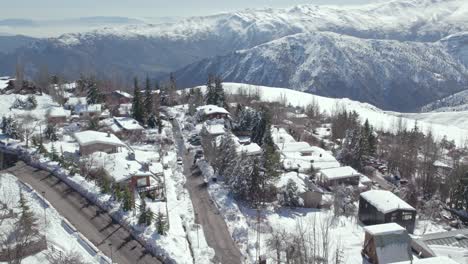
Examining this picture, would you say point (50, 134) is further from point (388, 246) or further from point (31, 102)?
point (388, 246)

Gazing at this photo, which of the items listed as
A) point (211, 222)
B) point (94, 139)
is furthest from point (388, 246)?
point (94, 139)

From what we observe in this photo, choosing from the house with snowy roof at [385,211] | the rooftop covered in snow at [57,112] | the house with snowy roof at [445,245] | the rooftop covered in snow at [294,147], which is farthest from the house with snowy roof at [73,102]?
the house with snowy roof at [445,245]

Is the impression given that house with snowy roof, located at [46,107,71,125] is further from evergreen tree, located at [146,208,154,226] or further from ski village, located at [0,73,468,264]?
evergreen tree, located at [146,208,154,226]

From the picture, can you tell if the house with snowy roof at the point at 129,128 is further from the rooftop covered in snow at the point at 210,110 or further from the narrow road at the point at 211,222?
the narrow road at the point at 211,222

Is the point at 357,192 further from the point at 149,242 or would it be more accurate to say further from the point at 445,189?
the point at 149,242

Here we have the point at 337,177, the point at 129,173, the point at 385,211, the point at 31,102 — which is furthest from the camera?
the point at 31,102

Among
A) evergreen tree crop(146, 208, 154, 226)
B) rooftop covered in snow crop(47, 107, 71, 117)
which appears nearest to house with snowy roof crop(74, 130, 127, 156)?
rooftop covered in snow crop(47, 107, 71, 117)

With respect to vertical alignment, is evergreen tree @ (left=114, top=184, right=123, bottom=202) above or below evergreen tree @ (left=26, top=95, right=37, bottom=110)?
below
